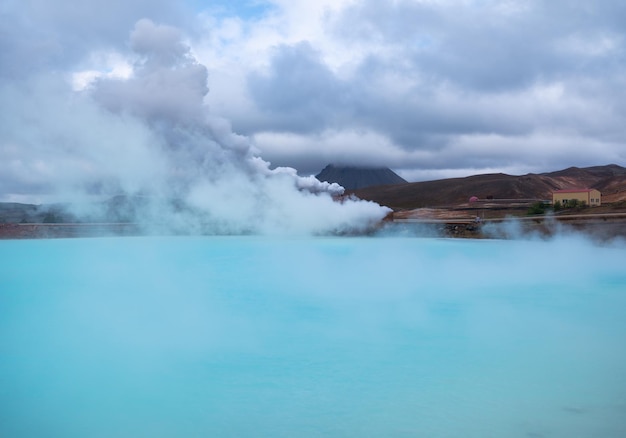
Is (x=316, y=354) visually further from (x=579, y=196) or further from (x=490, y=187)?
(x=490, y=187)

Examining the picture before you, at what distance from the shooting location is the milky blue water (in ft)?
20.4

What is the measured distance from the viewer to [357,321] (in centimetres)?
1120

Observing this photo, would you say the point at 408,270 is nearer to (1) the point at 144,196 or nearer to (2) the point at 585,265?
(2) the point at 585,265

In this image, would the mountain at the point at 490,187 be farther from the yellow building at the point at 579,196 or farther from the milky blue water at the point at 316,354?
the milky blue water at the point at 316,354

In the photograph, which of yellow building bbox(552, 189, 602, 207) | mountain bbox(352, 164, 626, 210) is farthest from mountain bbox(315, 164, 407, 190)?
yellow building bbox(552, 189, 602, 207)

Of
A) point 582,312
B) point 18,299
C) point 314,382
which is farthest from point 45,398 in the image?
point 582,312

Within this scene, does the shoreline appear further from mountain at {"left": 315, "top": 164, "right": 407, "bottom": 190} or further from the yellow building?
mountain at {"left": 315, "top": 164, "right": 407, "bottom": 190}

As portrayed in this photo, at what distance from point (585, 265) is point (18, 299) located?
1936 cm

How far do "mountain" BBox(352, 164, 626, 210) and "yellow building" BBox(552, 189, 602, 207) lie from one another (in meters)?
36.7

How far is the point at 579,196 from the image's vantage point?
147ft

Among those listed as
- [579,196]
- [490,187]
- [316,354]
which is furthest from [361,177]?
[316,354]

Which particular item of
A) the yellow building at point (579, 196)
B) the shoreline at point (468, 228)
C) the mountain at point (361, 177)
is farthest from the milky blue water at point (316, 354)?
the mountain at point (361, 177)

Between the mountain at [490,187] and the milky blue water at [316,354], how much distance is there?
235ft

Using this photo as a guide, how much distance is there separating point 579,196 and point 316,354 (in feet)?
139
